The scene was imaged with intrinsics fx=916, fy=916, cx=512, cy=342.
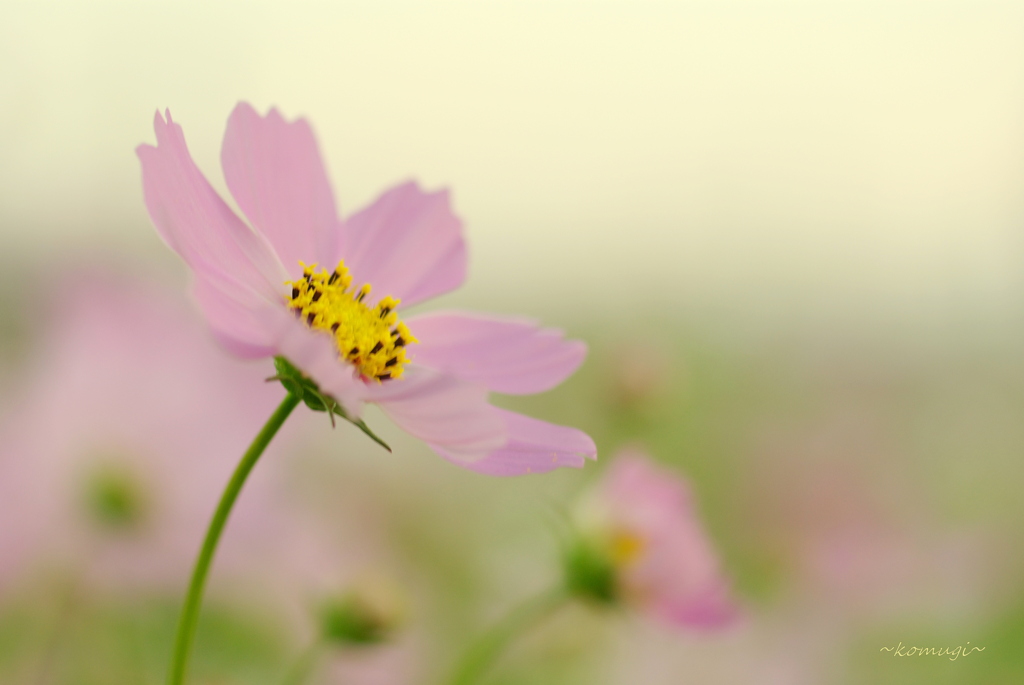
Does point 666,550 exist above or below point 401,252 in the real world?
below

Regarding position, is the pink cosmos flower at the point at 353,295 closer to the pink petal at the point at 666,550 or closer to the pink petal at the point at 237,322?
the pink petal at the point at 237,322

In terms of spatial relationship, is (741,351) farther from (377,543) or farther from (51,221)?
(51,221)

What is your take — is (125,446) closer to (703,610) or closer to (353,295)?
(353,295)

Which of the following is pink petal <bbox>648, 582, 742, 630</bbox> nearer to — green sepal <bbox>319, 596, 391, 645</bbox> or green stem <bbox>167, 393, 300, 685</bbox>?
green sepal <bbox>319, 596, 391, 645</bbox>

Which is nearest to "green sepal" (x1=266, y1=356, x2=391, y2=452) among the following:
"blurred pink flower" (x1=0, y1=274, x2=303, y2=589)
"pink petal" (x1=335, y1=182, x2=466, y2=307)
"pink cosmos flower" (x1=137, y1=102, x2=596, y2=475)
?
"pink cosmos flower" (x1=137, y1=102, x2=596, y2=475)

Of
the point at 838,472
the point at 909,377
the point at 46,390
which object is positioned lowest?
the point at 909,377

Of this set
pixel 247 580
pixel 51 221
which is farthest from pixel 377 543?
pixel 51 221

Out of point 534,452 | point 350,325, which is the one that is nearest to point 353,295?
point 350,325
